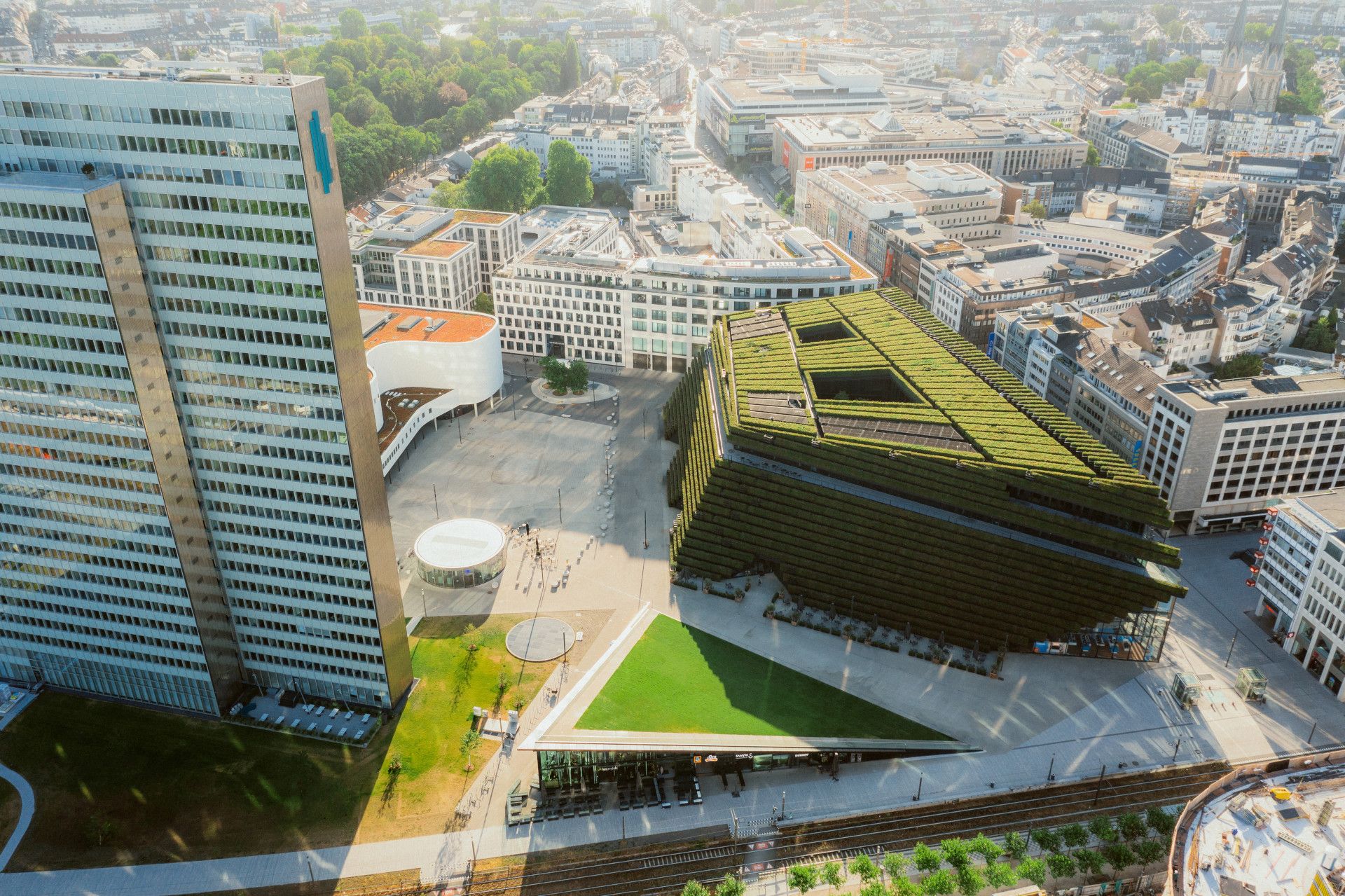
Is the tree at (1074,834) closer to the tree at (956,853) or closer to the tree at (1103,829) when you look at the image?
the tree at (1103,829)

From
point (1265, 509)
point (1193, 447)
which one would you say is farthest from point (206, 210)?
point (1265, 509)

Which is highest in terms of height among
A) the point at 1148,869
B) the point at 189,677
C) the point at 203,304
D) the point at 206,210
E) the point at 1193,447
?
the point at 206,210

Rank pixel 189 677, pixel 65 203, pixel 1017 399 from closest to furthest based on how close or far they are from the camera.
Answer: pixel 65 203, pixel 189 677, pixel 1017 399

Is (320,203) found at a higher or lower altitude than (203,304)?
higher

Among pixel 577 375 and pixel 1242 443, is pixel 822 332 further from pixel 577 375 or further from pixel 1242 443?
pixel 1242 443

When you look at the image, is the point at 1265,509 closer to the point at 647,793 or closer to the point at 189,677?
the point at 647,793

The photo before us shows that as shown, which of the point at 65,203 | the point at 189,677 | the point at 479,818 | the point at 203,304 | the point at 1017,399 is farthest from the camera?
the point at 1017,399

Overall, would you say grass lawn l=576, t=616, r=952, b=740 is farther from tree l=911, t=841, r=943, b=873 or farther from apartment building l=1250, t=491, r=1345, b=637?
apartment building l=1250, t=491, r=1345, b=637

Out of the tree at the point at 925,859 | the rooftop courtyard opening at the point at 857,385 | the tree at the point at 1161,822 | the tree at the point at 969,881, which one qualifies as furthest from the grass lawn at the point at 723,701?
the rooftop courtyard opening at the point at 857,385
